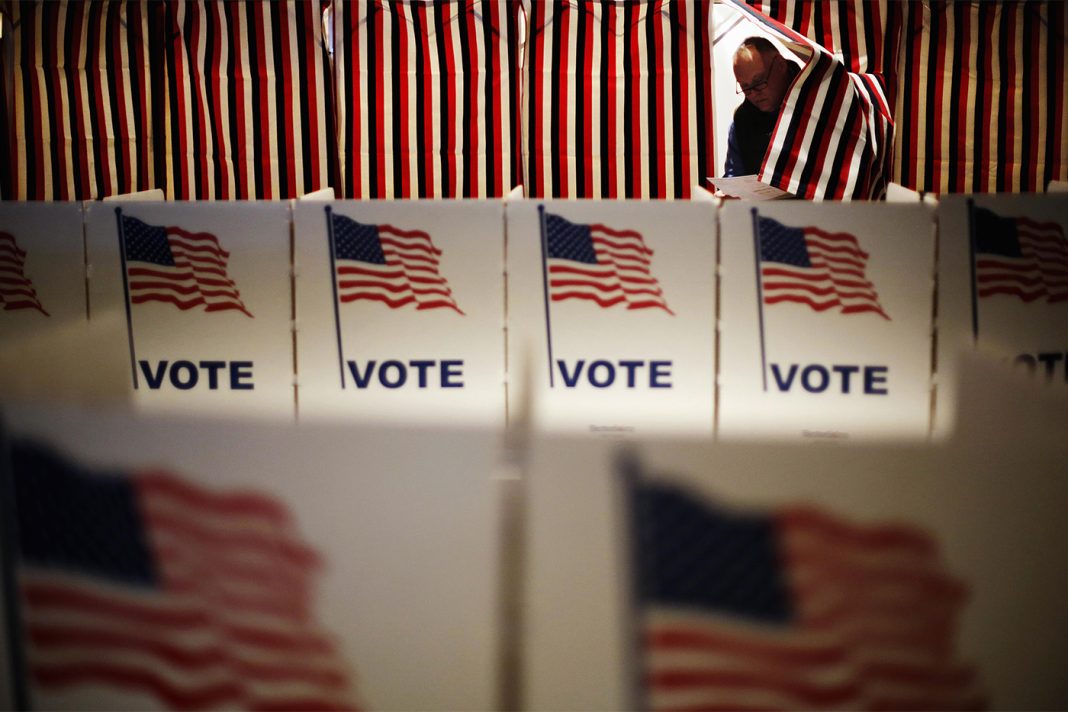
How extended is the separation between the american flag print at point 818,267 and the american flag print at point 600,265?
0.38 meters

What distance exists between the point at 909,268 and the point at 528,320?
126 centimetres

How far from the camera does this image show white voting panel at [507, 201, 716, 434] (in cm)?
278

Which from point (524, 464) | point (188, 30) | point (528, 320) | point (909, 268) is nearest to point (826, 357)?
point (909, 268)

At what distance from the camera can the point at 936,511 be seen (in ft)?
5.19

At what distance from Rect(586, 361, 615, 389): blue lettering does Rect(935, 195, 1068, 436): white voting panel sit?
41.6 inches

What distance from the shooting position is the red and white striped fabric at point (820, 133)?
3.07m

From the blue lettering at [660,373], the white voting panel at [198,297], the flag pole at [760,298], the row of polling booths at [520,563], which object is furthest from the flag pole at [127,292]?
the flag pole at [760,298]

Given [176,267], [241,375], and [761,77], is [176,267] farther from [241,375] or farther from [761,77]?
[761,77]

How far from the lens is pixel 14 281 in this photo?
2.83 m

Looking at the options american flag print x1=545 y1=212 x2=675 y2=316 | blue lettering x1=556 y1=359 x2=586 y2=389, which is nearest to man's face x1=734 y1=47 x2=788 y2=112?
american flag print x1=545 y1=212 x2=675 y2=316

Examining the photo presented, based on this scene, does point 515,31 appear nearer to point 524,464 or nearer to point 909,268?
point 909,268

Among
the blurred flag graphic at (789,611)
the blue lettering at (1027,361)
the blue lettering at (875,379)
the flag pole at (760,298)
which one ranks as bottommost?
the blurred flag graphic at (789,611)

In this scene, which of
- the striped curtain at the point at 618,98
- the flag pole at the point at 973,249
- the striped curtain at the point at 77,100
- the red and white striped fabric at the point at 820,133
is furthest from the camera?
the striped curtain at the point at 77,100

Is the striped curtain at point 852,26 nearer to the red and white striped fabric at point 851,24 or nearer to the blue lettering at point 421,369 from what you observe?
the red and white striped fabric at point 851,24
